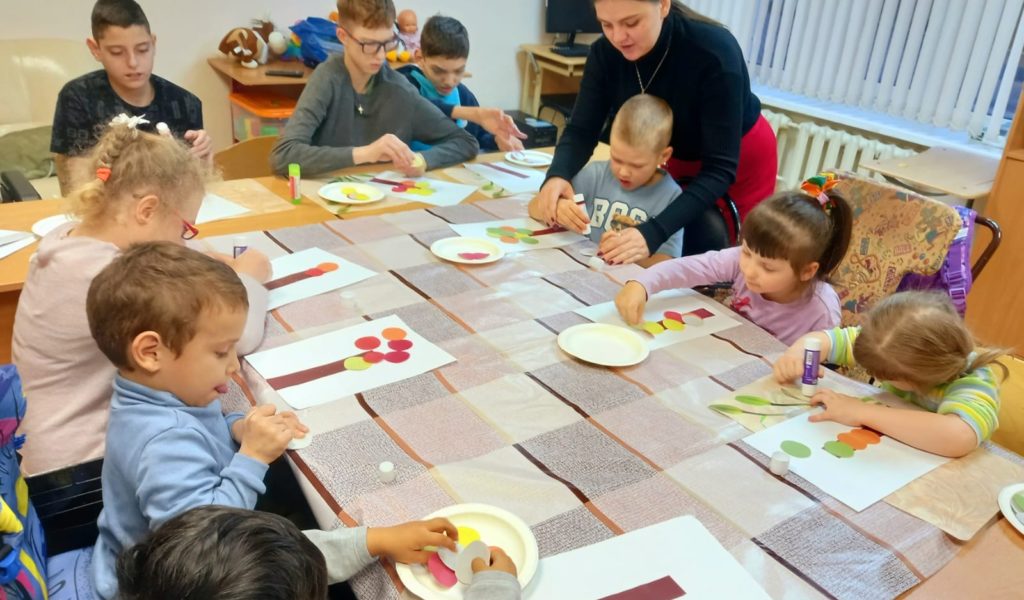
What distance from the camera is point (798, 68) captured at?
402cm

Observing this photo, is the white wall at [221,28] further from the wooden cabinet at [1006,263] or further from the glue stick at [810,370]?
the glue stick at [810,370]

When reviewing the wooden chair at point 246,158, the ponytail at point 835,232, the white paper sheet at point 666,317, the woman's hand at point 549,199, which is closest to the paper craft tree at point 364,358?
the white paper sheet at point 666,317

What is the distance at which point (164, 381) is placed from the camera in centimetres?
107

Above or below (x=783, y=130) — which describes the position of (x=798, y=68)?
above

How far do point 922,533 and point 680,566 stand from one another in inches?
14.7

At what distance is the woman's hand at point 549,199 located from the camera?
6.60ft

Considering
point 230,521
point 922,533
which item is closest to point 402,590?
point 230,521

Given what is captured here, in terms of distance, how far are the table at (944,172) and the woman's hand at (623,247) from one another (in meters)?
1.79

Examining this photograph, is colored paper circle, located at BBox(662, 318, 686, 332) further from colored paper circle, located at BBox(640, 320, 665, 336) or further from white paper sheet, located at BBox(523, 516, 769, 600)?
white paper sheet, located at BBox(523, 516, 769, 600)

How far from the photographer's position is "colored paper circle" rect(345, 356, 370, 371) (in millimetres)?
1286

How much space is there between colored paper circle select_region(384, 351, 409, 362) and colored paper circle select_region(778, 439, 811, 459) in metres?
0.66

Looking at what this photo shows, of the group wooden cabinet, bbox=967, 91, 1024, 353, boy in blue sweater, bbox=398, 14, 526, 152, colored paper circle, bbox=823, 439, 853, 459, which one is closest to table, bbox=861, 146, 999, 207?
wooden cabinet, bbox=967, 91, 1024, 353

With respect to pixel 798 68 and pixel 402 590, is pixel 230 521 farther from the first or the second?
pixel 798 68

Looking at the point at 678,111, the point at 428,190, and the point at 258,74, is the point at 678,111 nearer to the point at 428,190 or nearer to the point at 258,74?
the point at 428,190
